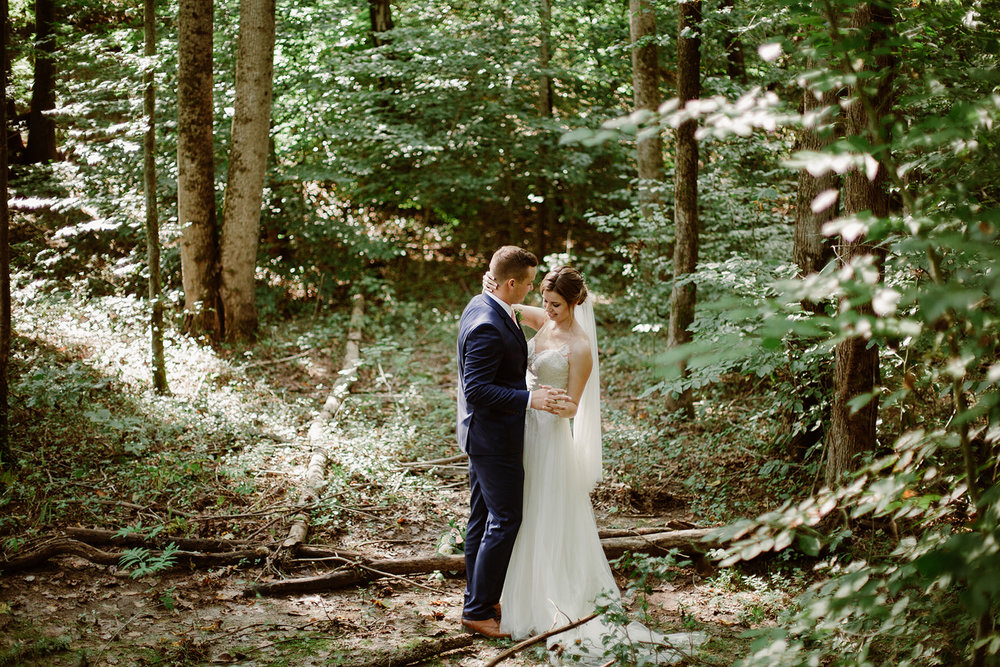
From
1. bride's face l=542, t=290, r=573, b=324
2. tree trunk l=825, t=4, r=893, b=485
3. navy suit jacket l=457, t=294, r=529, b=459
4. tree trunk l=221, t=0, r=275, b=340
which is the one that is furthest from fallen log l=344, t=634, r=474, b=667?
tree trunk l=221, t=0, r=275, b=340

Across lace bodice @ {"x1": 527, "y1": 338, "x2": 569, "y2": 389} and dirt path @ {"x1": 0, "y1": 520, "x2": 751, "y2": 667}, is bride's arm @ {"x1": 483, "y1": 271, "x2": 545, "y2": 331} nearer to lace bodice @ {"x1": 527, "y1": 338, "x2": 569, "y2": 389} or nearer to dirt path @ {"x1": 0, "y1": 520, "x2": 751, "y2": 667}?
lace bodice @ {"x1": 527, "y1": 338, "x2": 569, "y2": 389}

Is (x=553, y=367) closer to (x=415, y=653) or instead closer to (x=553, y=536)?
(x=553, y=536)

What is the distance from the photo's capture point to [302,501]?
586cm

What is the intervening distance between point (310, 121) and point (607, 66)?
5.52 metres

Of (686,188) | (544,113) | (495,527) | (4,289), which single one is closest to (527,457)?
(495,527)

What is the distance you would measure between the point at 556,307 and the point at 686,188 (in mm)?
3368

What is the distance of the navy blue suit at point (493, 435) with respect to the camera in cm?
418

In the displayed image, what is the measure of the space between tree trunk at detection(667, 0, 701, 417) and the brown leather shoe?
3.29 meters

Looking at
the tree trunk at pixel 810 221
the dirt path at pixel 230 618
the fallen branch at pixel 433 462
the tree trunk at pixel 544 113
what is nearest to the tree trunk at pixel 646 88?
the tree trunk at pixel 544 113

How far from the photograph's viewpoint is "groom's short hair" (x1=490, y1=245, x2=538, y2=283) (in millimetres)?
4281

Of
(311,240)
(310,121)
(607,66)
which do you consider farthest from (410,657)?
(607,66)

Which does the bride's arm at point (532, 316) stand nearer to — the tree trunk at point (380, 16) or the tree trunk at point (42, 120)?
the tree trunk at point (380, 16)

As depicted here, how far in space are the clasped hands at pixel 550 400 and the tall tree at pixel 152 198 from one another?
5.25 m

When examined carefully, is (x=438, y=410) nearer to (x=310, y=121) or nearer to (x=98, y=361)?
(x=98, y=361)
